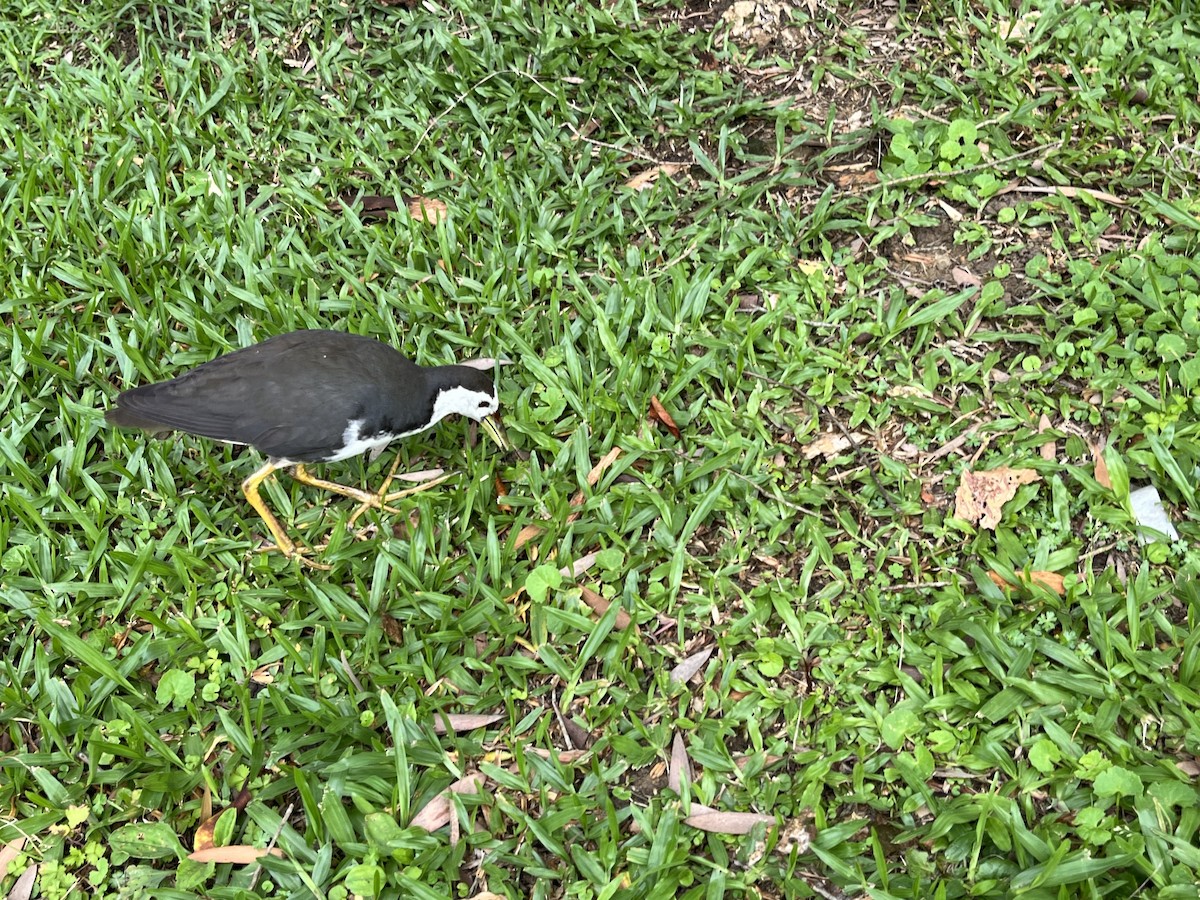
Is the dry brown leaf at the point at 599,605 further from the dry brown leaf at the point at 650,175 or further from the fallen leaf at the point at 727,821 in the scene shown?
the dry brown leaf at the point at 650,175

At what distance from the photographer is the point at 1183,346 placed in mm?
3932

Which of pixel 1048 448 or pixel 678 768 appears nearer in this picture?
pixel 678 768

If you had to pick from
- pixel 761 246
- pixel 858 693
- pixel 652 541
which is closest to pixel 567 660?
pixel 652 541

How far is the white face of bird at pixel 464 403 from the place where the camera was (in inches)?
155

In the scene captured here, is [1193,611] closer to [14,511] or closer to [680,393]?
[680,393]

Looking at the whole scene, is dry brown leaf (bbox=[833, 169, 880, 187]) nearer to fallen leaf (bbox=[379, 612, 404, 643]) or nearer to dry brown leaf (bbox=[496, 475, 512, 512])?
dry brown leaf (bbox=[496, 475, 512, 512])

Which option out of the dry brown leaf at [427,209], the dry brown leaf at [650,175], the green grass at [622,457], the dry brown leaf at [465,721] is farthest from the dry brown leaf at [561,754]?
the dry brown leaf at [650,175]

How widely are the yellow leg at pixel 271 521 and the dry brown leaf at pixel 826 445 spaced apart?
2211mm

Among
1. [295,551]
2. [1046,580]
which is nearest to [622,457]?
[295,551]

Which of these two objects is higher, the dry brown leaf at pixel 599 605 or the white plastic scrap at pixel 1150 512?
the white plastic scrap at pixel 1150 512

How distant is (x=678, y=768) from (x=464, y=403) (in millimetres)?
1797

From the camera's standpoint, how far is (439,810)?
10.8ft

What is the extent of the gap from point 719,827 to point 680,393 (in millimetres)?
1952

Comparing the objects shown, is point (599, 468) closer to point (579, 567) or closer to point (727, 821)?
point (579, 567)
